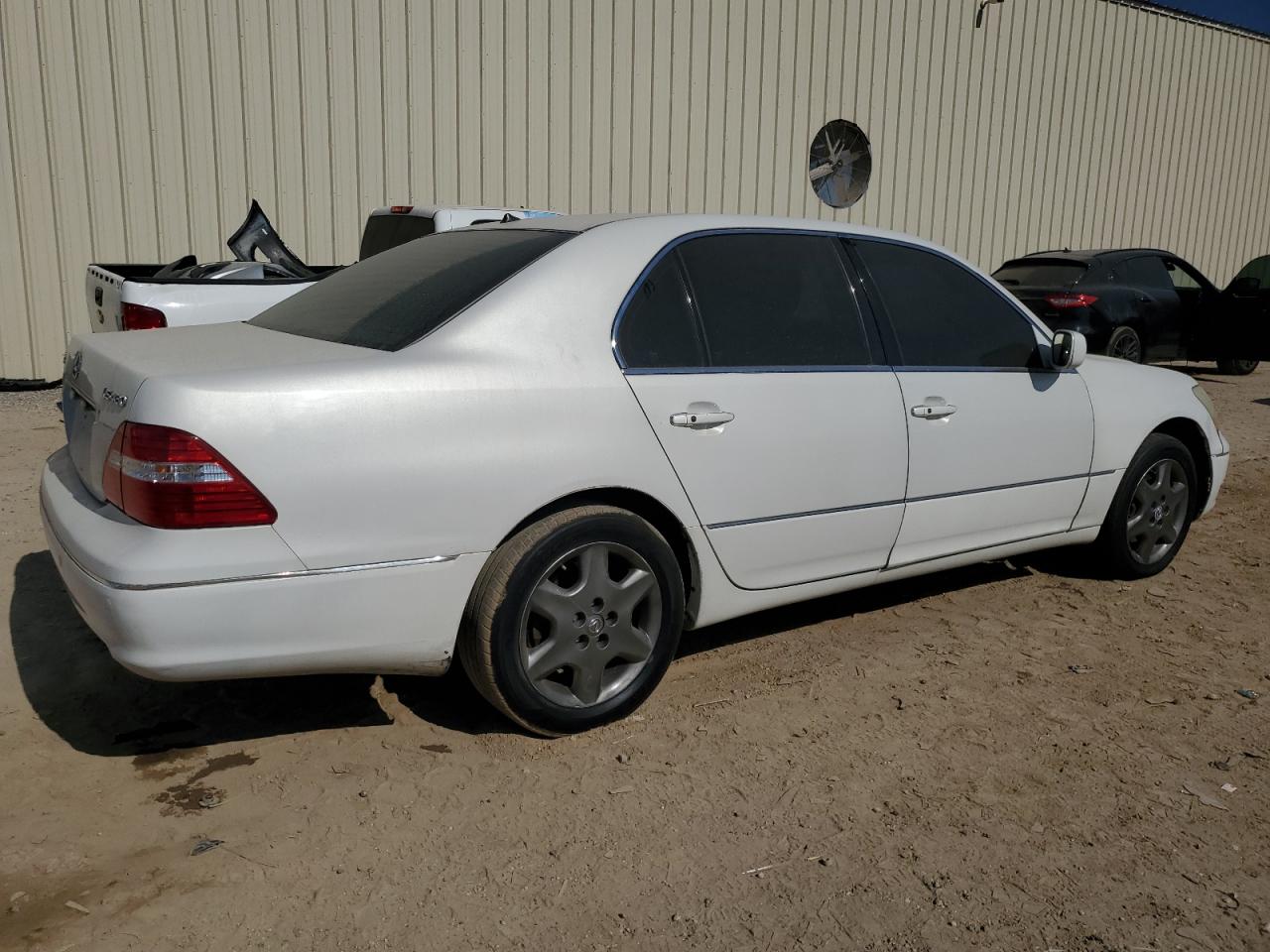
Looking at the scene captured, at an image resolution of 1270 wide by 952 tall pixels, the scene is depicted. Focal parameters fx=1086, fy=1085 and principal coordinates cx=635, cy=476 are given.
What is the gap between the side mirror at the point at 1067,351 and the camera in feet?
13.9

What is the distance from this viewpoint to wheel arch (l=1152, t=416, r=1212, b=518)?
4.88m

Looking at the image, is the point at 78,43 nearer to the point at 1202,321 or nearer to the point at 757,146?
the point at 757,146

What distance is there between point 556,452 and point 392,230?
6059 millimetres

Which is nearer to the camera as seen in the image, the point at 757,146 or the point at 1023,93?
the point at 757,146

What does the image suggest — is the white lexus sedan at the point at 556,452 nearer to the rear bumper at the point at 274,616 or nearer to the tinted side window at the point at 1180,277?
the rear bumper at the point at 274,616

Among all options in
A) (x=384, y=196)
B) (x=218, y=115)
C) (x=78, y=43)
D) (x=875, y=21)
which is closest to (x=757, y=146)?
(x=875, y=21)

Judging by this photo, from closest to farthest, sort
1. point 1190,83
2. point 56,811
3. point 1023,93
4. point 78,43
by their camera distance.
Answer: point 56,811, point 78,43, point 1023,93, point 1190,83

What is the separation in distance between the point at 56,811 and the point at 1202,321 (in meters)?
12.4

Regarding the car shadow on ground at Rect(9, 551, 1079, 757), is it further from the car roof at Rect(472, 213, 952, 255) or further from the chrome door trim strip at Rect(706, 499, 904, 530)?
the car roof at Rect(472, 213, 952, 255)

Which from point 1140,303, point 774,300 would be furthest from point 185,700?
point 1140,303

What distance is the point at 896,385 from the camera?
12.4 ft

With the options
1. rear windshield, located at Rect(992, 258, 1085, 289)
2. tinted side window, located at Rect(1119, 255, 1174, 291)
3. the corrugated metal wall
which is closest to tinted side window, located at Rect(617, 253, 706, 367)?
the corrugated metal wall

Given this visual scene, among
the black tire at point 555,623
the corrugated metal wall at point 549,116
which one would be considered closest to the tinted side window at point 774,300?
the black tire at point 555,623

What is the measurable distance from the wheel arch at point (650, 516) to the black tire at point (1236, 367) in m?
12.2
